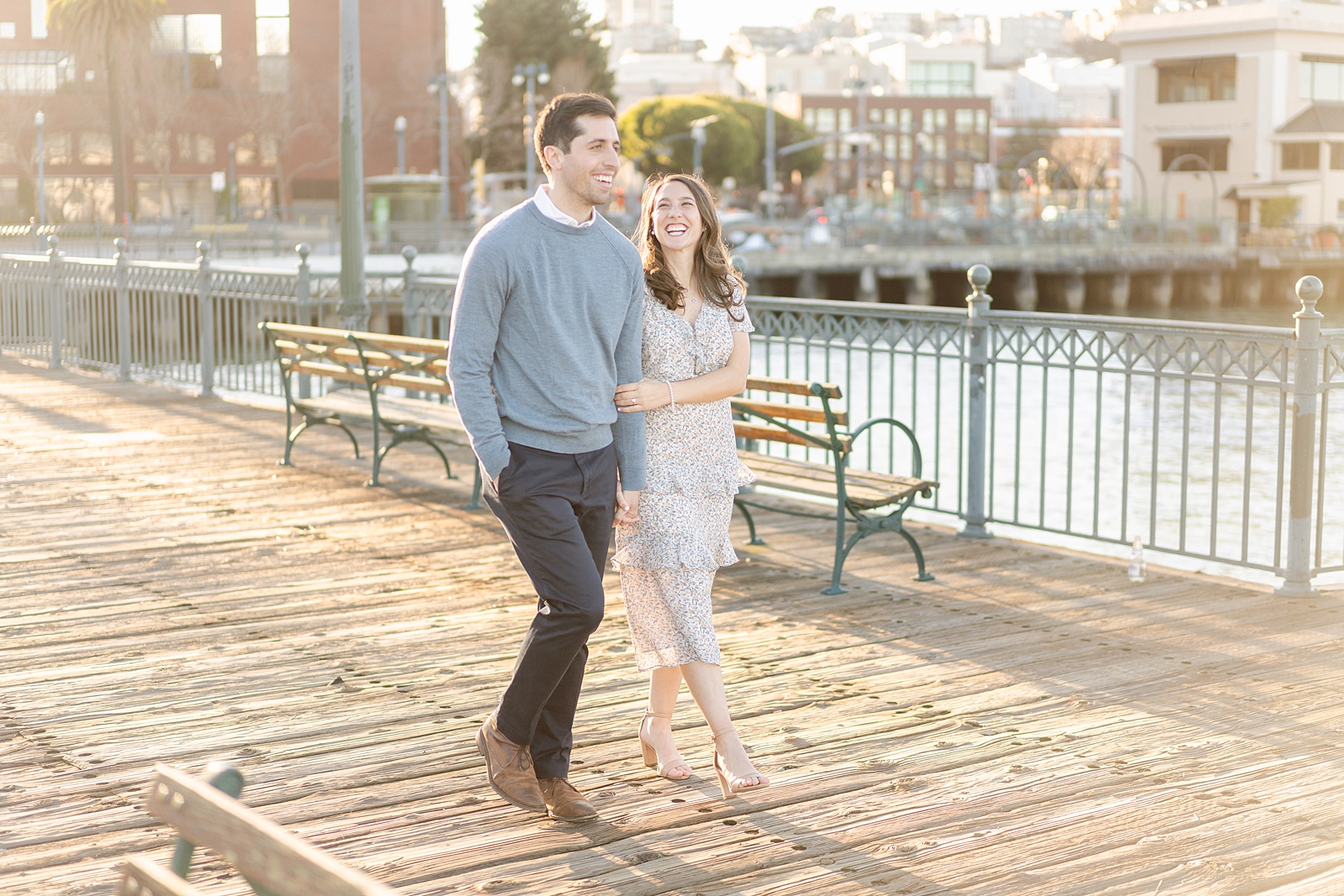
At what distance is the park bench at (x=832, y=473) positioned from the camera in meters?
6.88

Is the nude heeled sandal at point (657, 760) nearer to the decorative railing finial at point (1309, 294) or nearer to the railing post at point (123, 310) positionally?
the decorative railing finial at point (1309, 294)

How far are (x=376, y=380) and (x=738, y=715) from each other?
4851 millimetres

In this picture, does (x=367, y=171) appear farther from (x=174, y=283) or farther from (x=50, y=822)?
(x=50, y=822)

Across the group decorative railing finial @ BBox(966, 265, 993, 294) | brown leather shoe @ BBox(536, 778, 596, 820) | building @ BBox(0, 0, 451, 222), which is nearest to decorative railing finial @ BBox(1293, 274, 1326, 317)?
decorative railing finial @ BBox(966, 265, 993, 294)

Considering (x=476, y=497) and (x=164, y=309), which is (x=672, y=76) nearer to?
(x=164, y=309)

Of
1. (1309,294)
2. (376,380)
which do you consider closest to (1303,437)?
(1309,294)

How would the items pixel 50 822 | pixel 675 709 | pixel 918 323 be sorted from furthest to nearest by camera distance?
1. pixel 918 323
2. pixel 675 709
3. pixel 50 822

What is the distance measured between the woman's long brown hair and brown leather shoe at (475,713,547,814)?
131 centimetres

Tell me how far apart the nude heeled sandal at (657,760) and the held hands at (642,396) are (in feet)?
3.05

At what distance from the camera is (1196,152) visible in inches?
2916

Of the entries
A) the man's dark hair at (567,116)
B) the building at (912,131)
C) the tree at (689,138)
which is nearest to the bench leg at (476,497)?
the man's dark hair at (567,116)

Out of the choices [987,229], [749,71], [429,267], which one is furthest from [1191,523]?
[749,71]

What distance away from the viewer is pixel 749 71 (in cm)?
15038

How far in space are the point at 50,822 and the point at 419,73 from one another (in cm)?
6571
